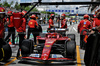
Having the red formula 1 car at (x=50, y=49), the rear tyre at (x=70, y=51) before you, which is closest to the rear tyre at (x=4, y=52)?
the red formula 1 car at (x=50, y=49)

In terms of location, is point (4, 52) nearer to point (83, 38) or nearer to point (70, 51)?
point (70, 51)

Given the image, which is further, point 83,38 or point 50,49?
point 83,38

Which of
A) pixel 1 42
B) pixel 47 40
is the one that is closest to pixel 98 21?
pixel 47 40

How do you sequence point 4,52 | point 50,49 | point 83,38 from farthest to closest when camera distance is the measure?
point 83,38 → point 50,49 → point 4,52

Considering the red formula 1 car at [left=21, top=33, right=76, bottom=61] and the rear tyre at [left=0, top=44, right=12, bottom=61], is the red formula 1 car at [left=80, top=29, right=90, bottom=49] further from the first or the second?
the rear tyre at [left=0, top=44, right=12, bottom=61]

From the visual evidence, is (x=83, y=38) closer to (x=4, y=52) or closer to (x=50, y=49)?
(x=50, y=49)

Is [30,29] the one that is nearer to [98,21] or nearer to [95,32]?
[98,21]

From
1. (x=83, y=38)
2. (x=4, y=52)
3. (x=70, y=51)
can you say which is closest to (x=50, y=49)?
(x=70, y=51)

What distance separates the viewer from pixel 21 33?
1034 centimetres

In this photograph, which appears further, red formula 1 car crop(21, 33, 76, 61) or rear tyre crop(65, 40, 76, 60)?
rear tyre crop(65, 40, 76, 60)

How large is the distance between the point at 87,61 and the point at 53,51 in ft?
11.0

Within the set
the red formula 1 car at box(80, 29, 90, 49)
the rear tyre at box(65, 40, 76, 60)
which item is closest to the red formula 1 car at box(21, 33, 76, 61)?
the rear tyre at box(65, 40, 76, 60)

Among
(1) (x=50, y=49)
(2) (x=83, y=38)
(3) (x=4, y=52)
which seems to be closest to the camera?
(3) (x=4, y=52)

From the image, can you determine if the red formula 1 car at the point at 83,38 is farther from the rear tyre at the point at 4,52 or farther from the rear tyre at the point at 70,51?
the rear tyre at the point at 4,52
